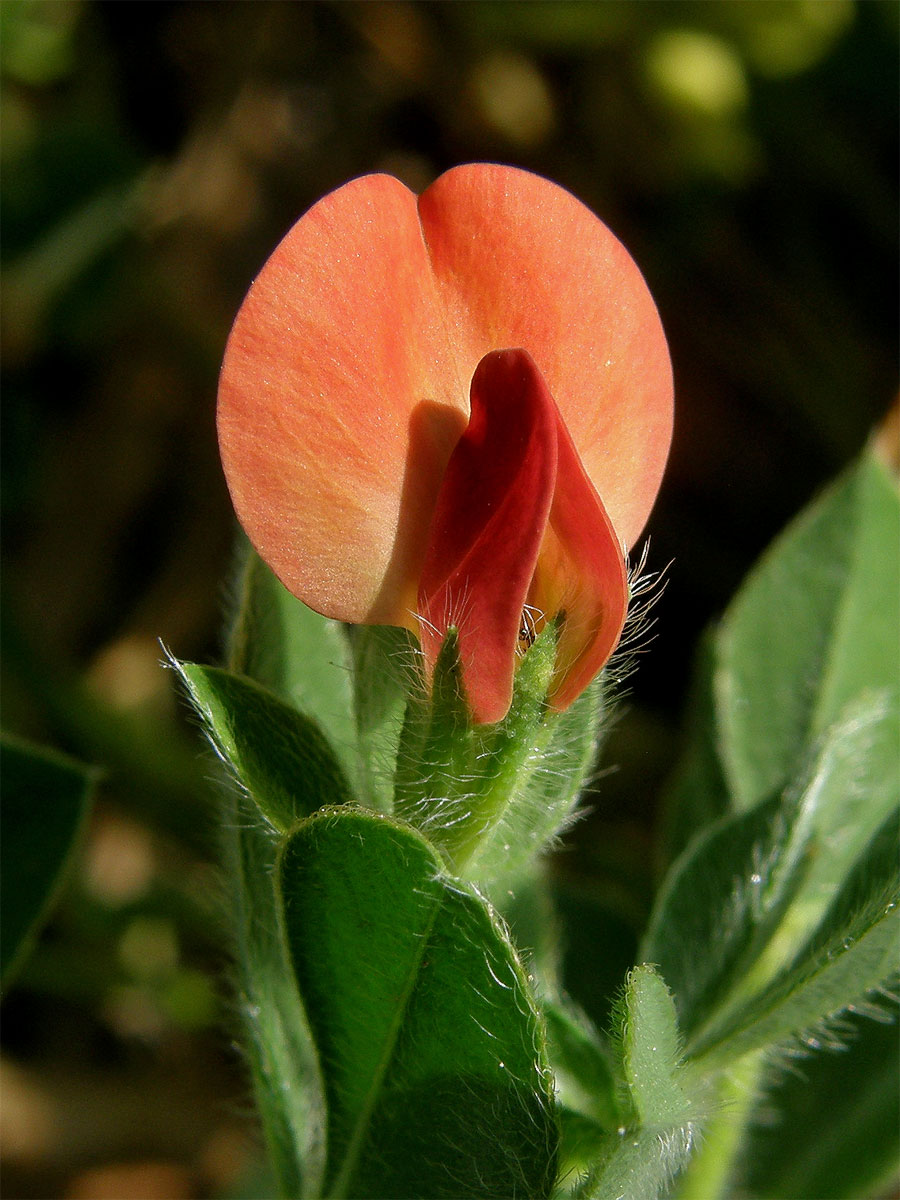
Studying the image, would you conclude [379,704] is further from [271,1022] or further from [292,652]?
[271,1022]

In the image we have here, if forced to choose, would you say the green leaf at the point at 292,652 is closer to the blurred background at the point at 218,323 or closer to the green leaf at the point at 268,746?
the green leaf at the point at 268,746

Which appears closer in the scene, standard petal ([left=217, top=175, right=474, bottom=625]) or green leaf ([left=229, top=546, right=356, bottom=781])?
standard petal ([left=217, top=175, right=474, bottom=625])

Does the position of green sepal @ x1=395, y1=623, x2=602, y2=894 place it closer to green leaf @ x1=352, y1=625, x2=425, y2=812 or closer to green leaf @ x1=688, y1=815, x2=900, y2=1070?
green leaf @ x1=352, y1=625, x2=425, y2=812

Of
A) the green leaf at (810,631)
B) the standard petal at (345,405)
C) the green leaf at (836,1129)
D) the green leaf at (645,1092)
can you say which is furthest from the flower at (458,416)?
the green leaf at (836,1129)

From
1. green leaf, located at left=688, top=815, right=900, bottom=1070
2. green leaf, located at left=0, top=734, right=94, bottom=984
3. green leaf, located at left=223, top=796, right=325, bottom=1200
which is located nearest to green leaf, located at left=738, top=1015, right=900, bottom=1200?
green leaf, located at left=688, top=815, right=900, bottom=1070

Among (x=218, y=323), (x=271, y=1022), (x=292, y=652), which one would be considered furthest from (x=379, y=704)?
(x=218, y=323)

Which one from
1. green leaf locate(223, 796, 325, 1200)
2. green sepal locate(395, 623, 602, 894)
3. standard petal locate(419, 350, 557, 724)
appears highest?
standard petal locate(419, 350, 557, 724)
